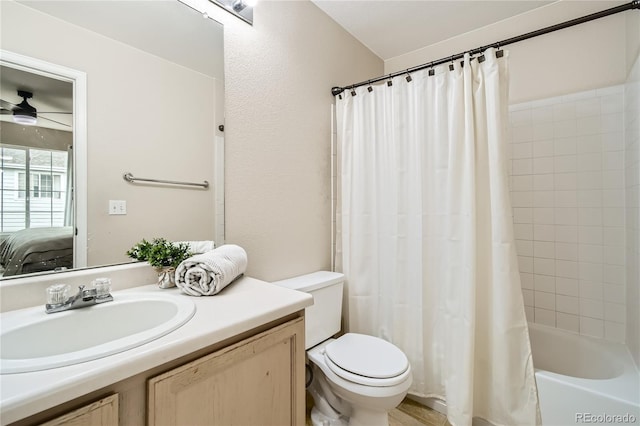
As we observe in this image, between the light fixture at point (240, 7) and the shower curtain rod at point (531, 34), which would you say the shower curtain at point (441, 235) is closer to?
the shower curtain rod at point (531, 34)

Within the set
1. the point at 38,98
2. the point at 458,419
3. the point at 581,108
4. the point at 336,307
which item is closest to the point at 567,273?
the point at 581,108

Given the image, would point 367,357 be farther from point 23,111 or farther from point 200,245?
point 23,111

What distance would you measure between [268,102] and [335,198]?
0.77 metres

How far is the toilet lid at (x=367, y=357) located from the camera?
125cm

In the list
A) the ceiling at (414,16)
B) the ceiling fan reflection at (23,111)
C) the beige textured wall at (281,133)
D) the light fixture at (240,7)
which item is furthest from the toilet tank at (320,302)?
the ceiling at (414,16)

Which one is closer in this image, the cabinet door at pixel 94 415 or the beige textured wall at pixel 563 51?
the cabinet door at pixel 94 415

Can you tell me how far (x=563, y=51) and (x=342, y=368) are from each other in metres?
2.32

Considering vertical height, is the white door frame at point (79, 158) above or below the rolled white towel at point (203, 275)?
above

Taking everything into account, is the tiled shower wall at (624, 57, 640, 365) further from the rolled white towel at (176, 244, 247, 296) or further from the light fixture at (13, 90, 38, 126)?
the light fixture at (13, 90, 38, 126)

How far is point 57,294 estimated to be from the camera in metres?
0.83

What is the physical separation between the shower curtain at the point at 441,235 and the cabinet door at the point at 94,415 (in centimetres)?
140

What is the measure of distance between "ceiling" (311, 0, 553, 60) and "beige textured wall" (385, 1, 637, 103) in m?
0.09

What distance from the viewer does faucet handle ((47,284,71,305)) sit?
82cm

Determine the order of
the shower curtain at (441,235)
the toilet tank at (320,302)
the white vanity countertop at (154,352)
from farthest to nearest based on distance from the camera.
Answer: the toilet tank at (320,302)
the shower curtain at (441,235)
the white vanity countertop at (154,352)
